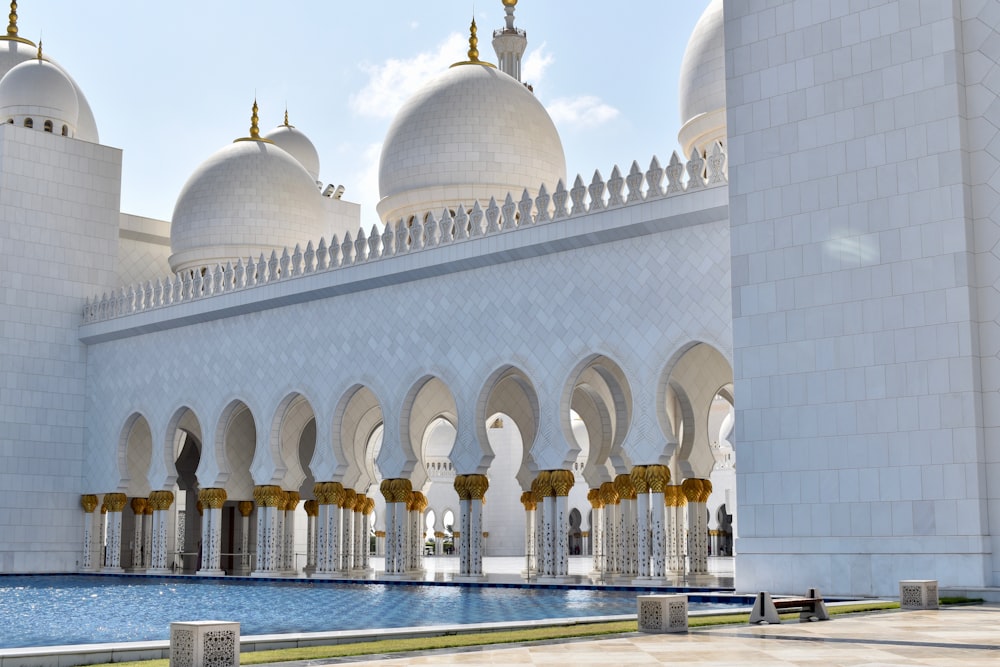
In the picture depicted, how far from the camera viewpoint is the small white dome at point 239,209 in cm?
1669

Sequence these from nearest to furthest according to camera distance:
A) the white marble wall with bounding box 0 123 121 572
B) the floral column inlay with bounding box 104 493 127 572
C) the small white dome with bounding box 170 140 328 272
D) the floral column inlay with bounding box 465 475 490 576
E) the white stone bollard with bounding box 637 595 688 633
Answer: the white stone bollard with bounding box 637 595 688 633
the floral column inlay with bounding box 465 475 490 576
the white marble wall with bounding box 0 123 121 572
the floral column inlay with bounding box 104 493 127 572
the small white dome with bounding box 170 140 328 272

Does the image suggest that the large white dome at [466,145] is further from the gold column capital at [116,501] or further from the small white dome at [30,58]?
the small white dome at [30,58]

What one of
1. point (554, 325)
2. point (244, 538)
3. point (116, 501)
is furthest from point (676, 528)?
point (116, 501)

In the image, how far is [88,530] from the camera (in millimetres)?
15641

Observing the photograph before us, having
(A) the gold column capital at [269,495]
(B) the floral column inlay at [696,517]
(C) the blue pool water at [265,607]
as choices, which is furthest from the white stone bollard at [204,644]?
(A) the gold column capital at [269,495]

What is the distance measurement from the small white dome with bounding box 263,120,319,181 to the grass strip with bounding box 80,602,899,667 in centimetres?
1622

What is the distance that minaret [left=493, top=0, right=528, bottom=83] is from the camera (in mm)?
23969

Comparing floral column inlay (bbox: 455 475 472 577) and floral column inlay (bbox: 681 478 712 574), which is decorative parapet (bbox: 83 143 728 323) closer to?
floral column inlay (bbox: 455 475 472 577)

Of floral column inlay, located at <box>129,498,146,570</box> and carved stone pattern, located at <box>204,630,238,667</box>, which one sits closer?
carved stone pattern, located at <box>204,630,238,667</box>

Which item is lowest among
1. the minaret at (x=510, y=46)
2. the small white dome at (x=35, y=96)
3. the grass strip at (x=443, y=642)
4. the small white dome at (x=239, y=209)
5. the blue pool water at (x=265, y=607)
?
the blue pool water at (x=265, y=607)

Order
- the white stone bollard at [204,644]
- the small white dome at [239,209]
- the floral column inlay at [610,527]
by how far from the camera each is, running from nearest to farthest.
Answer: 1. the white stone bollard at [204,644]
2. the floral column inlay at [610,527]
3. the small white dome at [239,209]

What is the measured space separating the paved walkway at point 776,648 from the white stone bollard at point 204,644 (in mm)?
322

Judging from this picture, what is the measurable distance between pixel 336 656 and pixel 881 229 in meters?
5.34

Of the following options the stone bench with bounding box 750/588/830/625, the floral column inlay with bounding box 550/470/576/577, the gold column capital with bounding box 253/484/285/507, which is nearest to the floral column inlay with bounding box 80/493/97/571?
the gold column capital with bounding box 253/484/285/507
